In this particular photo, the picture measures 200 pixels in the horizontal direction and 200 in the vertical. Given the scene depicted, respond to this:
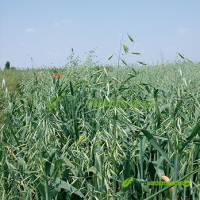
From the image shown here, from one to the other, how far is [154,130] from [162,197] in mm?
336

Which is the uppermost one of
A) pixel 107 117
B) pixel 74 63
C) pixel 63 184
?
pixel 74 63

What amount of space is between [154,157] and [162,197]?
0.65 feet

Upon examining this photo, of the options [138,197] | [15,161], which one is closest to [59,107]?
[15,161]

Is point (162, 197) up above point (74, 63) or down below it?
below

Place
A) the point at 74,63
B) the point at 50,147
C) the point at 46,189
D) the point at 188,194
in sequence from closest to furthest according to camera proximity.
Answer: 1. the point at 46,189
2. the point at 50,147
3. the point at 188,194
4. the point at 74,63

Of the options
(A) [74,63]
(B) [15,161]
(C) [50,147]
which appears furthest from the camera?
(A) [74,63]

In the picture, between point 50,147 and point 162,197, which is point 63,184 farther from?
point 162,197

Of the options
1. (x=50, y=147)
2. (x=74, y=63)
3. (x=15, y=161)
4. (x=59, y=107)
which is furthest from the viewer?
(x=74, y=63)

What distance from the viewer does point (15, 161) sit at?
1.35 metres

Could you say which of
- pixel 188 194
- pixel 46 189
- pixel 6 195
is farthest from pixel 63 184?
pixel 188 194

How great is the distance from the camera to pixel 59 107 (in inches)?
63.6

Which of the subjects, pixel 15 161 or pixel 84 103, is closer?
pixel 15 161

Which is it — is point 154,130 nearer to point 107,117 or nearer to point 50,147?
point 107,117

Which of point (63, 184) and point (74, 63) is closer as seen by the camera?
point (63, 184)
